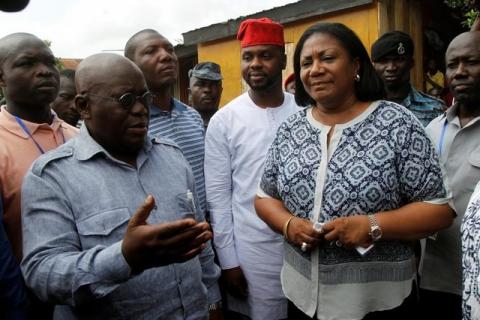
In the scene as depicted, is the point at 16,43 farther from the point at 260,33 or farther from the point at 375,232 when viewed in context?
the point at 375,232

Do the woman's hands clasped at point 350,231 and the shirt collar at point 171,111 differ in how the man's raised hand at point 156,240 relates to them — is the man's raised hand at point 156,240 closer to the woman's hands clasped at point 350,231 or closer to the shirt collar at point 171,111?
the woman's hands clasped at point 350,231

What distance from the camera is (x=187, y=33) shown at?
10875mm

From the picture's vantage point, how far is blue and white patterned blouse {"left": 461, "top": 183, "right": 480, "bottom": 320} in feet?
5.48

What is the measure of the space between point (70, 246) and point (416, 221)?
147cm

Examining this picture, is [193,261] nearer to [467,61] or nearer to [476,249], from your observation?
[476,249]

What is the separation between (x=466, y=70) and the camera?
2.99 metres

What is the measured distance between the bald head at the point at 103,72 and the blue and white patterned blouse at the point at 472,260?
1428 mm

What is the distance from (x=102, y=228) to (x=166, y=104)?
1549 mm

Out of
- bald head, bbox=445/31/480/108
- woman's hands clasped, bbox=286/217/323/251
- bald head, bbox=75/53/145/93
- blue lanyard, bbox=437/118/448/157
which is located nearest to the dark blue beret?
bald head, bbox=445/31/480/108

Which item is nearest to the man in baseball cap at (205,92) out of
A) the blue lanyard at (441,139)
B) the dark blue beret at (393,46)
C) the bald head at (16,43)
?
the dark blue beret at (393,46)

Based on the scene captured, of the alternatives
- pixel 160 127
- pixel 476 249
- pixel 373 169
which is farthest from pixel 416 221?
pixel 160 127

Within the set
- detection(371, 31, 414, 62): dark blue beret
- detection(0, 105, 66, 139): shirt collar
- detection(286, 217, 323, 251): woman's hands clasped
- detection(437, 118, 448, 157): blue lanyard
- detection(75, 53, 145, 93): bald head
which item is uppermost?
detection(75, 53, 145, 93): bald head

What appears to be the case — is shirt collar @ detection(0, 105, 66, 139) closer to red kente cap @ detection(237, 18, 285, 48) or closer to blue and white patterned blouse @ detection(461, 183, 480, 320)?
red kente cap @ detection(237, 18, 285, 48)

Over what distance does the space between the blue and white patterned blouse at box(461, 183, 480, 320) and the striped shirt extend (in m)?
1.79
